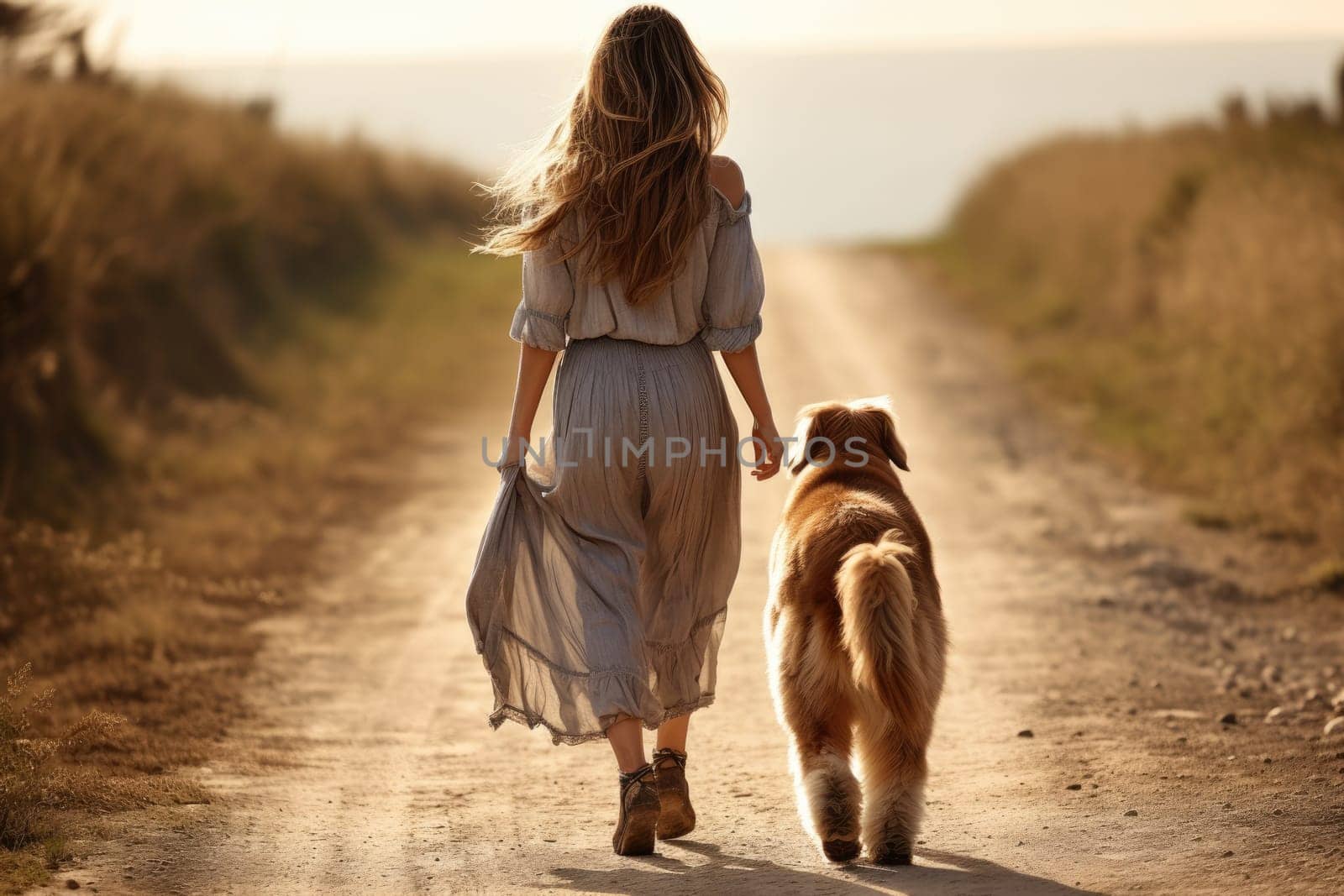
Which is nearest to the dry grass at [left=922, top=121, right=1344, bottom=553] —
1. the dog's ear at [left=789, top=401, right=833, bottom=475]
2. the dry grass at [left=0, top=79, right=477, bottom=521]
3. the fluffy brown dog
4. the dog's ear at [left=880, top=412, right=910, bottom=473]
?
the dog's ear at [left=880, top=412, right=910, bottom=473]

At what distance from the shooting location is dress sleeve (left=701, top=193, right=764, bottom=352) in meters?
4.50

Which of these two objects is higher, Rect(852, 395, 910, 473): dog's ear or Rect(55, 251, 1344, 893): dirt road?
Rect(852, 395, 910, 473): dog's ear

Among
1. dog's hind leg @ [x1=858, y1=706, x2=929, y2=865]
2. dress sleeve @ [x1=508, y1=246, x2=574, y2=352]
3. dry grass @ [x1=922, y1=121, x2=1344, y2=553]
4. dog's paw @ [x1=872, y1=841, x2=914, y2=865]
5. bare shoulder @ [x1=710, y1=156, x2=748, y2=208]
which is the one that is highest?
dry grass @ [x1=922, y1=121, x2=1344, y2=553]

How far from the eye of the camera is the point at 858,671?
13.2 feet

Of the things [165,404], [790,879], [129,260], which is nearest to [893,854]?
[790,879]

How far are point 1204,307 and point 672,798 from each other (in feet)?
32.8

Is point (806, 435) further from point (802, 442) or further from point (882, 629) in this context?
point (882, 629)

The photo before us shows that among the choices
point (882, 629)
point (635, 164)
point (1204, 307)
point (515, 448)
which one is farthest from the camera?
point (1204, 307)

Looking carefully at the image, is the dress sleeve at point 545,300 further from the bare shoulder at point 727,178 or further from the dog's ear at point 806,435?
the dog's ear at point 806,435

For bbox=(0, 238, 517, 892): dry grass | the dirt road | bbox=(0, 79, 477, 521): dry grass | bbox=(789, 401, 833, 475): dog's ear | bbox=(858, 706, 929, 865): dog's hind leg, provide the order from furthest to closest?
bbox=(0, 79, 477, 521): dry grass < bbox=(0, 238, 517, 892): dry grass < bbox=(789, 401, 833, 475): dog's ear < the dirt road < bbox=(858, 706, 929, 865): dog's hind leg

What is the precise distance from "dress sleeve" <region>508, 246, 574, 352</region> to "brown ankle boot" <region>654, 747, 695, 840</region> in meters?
1.29

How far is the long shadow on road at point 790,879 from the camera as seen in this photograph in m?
3.92

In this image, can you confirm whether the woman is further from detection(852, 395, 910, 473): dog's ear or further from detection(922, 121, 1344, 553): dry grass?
detection(922, 121, 1344, 553): dry grass

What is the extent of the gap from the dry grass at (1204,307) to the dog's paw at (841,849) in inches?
210
